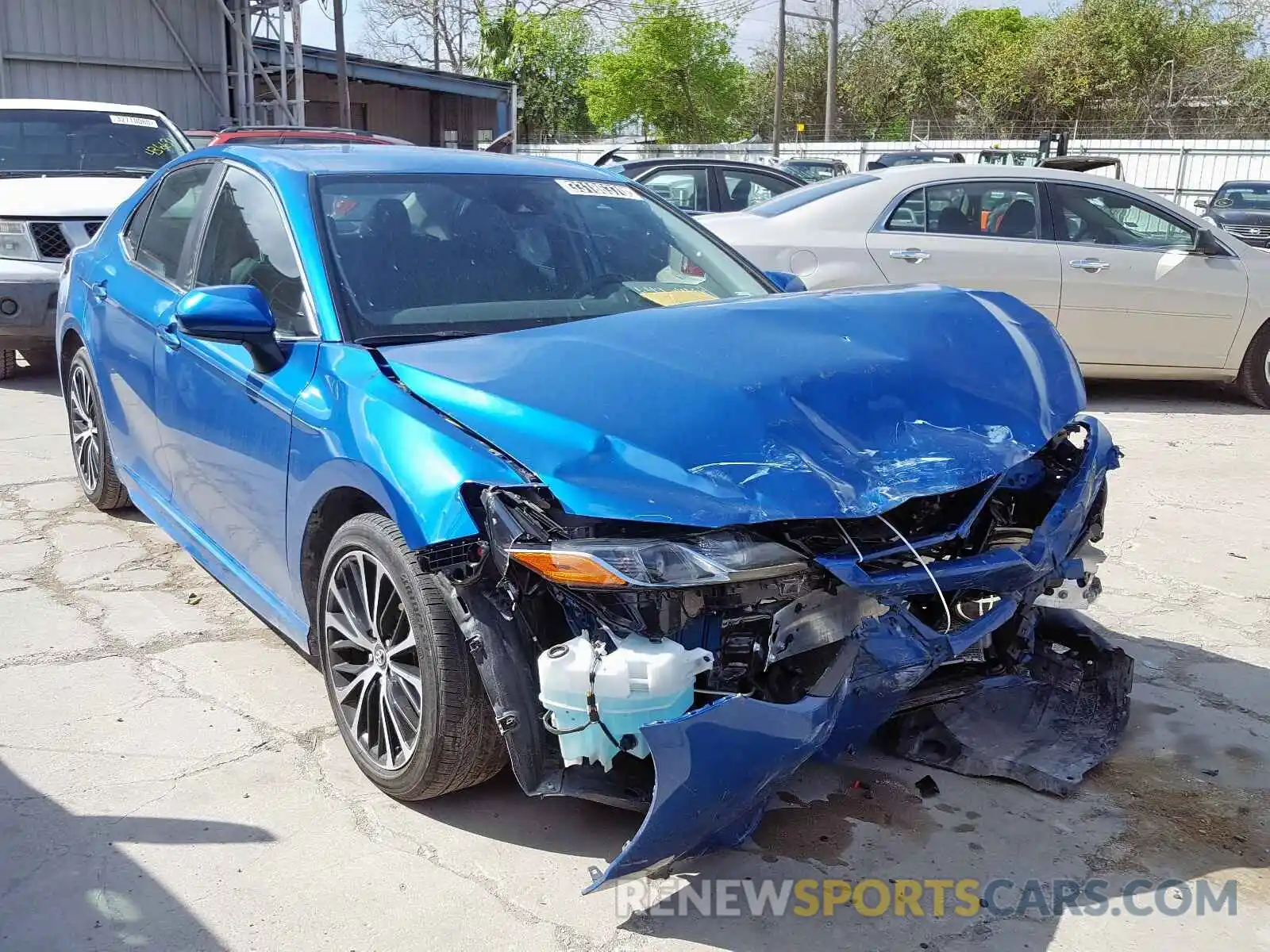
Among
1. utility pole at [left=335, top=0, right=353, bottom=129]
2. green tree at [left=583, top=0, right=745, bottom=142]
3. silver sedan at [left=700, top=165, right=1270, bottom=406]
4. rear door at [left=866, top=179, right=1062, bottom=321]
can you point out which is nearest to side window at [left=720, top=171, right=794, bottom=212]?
silver sedan at [left=700, top=165, right=1270, bottom=406]

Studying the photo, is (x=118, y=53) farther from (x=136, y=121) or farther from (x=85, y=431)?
(x=85, y=431)

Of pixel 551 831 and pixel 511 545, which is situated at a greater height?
pixel 511 545

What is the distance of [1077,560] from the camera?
3107mm

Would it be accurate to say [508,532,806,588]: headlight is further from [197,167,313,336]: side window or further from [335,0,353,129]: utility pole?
[335,0,353,129]: utility pole

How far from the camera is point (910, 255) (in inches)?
314

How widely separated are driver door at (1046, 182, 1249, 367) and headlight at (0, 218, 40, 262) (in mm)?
6904

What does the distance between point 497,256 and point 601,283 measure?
34cm

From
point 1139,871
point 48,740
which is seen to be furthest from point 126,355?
point 1139,871

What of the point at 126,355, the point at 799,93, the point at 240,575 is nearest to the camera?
the point at 240,575

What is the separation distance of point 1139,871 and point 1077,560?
2.56 ft

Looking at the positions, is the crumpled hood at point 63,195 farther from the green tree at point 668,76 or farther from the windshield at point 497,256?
the green tree at point 668,76

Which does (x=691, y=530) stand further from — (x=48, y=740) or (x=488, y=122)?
(x=488, y=122)

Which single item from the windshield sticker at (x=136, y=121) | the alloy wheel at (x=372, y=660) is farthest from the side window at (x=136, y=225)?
the windshield sticker at (x=136, y=121)

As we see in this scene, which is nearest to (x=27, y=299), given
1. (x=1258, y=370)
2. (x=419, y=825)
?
(x=419, y=825)
